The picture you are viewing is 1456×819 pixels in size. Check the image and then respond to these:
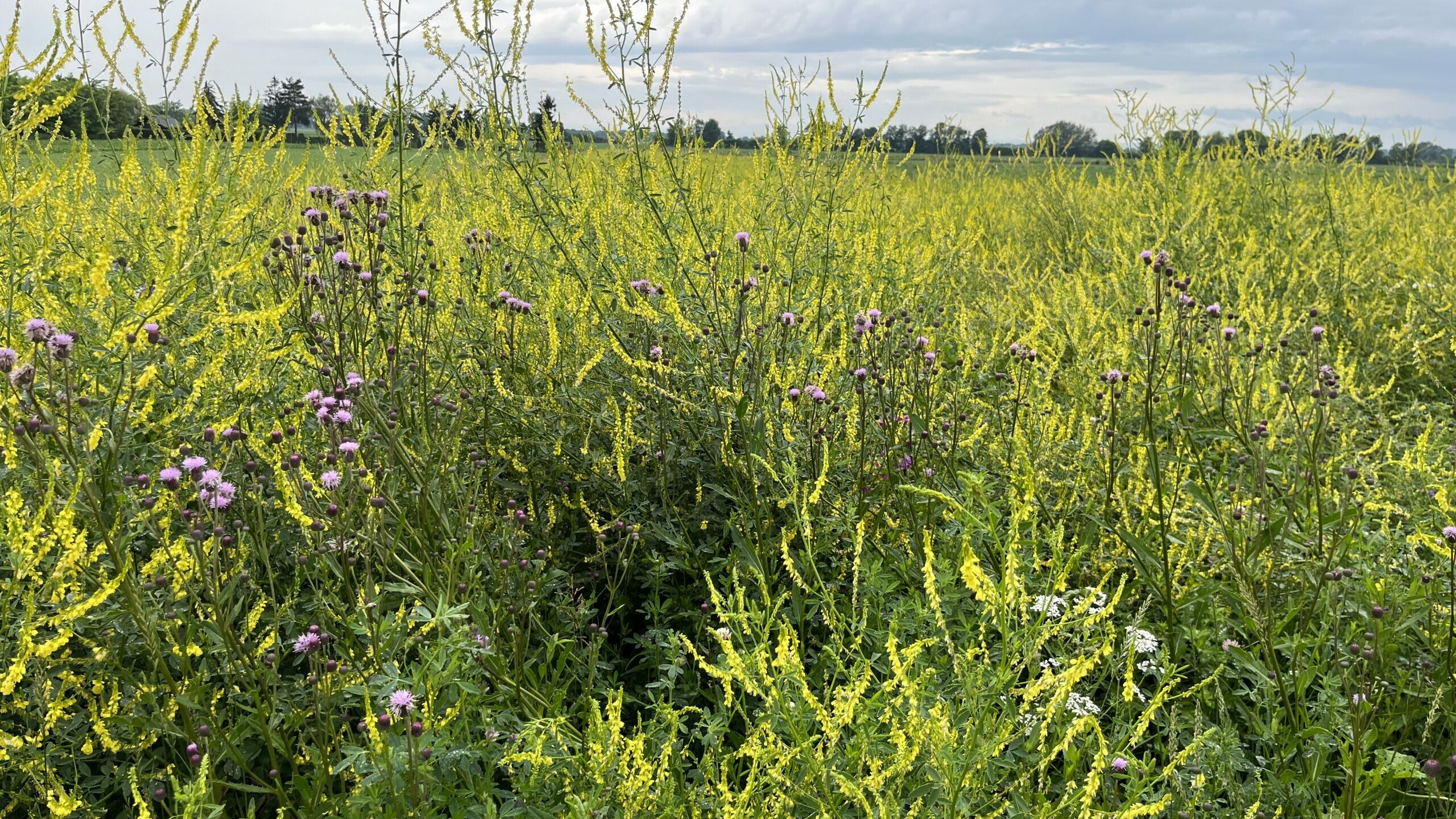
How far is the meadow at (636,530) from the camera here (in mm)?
1621

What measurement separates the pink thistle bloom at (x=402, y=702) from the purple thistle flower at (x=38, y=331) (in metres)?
0.88

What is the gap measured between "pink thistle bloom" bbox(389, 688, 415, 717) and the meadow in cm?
4

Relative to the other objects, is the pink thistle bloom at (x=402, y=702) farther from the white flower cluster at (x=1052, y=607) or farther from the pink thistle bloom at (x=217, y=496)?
the white flower cluster at (x=1052, y=607)

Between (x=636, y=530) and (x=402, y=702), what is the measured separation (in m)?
0.96

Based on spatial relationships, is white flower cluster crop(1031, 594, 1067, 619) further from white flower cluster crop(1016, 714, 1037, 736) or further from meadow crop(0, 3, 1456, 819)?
white flower cluster crop(1016, 714, 1037, 736)

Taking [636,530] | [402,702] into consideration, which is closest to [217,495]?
[402,702]

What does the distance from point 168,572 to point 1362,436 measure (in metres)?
A: 4.56

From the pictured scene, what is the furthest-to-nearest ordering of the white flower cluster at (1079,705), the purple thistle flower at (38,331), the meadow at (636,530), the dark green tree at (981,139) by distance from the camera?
the dark green tree at (981,139)
the white flower cluster at (1079,705)
the meadow at (636,530)
the purple thistle flower at (38,331)

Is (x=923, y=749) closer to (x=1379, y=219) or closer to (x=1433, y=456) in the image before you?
(x=1433, y=456)

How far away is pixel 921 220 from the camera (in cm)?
639

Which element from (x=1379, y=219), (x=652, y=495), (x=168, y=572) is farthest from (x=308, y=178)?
(x=1379, y=219)

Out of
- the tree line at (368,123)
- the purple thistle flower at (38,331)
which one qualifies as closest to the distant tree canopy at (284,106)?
the tree line at (368,123)

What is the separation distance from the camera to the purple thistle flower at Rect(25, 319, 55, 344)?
151cm

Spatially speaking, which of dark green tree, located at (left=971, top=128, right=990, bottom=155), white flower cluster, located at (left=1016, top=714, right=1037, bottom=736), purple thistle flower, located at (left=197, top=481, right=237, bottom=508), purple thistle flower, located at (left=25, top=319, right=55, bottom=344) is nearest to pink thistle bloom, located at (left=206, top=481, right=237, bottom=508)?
purple thistle flower, located at (left=197, top=481, right=237, bottom=508)
